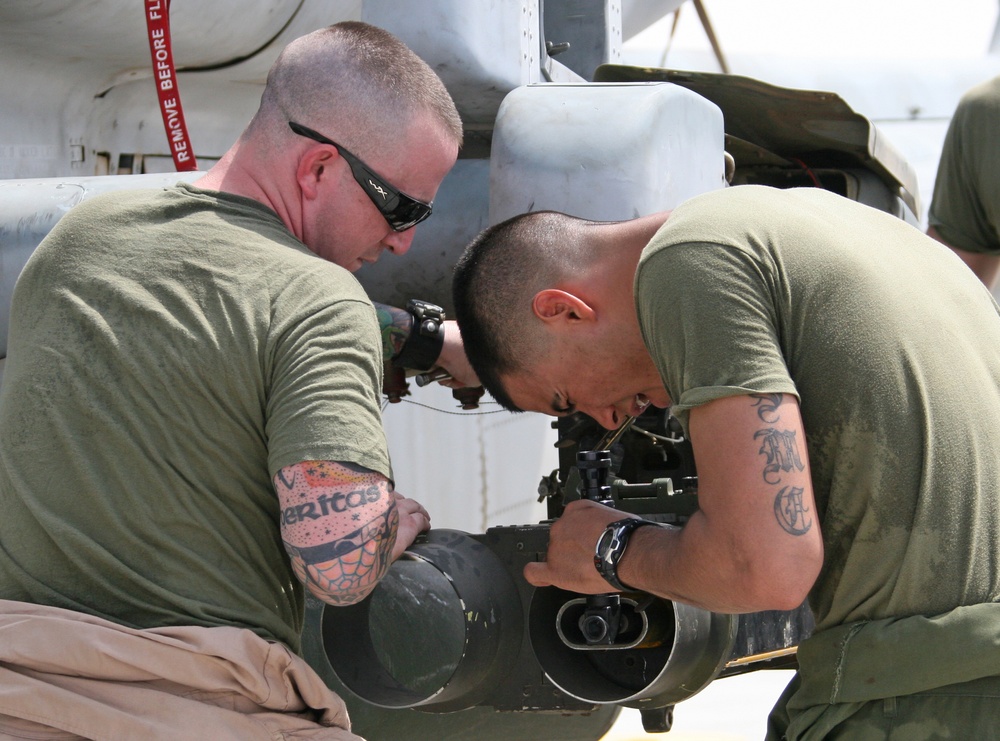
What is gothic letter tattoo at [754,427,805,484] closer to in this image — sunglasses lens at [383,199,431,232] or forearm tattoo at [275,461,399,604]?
forearm tattoo at [275,461,399,604]

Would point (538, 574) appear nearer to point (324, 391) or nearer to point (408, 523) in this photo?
point (408, 523)

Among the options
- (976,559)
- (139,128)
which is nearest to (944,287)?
(976,559)

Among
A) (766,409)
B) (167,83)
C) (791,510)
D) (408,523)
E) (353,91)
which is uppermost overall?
(353,91)

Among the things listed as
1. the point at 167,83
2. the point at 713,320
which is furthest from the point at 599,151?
the point at 167,83

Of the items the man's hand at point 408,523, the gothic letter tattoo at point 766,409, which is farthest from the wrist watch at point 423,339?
the gothic letter tattoo at point 766,409

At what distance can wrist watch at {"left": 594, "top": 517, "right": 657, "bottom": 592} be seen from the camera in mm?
2287

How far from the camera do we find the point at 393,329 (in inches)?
122

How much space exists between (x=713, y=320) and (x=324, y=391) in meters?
0.61

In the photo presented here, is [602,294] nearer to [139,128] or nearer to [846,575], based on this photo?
[846,575]

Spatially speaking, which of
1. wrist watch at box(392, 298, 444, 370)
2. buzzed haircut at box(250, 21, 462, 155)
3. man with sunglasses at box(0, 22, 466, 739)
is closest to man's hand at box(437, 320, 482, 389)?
wrist watch at box(392, 298, 444, 370)

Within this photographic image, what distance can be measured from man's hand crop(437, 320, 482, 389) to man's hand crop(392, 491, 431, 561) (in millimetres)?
476

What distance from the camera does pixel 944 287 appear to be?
2131 mm

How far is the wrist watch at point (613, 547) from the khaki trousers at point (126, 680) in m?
0.66

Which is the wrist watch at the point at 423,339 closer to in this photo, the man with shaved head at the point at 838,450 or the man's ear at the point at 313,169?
the man's ear at the point at 313,169
